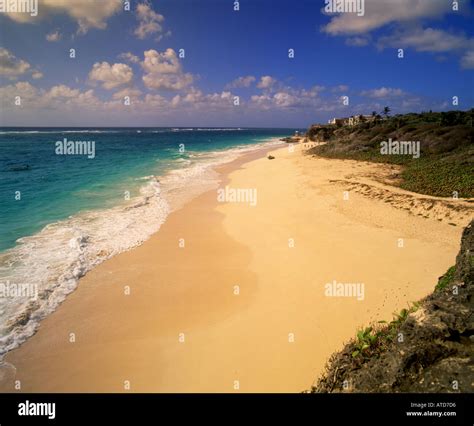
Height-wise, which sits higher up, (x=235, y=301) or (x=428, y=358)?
(x=428, y=358)

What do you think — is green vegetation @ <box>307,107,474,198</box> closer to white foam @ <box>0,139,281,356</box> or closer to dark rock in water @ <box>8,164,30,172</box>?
white foam @ <box>0,139,281,356</box>

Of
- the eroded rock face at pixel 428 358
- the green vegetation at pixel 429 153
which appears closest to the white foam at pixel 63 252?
the eroded rock face at pixel 428 358

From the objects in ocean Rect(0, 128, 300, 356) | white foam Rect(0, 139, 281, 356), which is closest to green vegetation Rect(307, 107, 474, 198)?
ocean Rect(0, 128, 300, 356)

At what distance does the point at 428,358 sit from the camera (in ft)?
14.8

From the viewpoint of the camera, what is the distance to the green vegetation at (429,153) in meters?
23.9

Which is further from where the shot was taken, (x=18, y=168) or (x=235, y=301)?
(x=18, y=168)

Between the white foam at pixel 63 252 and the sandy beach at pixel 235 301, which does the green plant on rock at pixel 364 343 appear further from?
the white foam at pixel 63 252

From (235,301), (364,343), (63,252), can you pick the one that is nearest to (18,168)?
(63,252)

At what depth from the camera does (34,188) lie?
2875 cm

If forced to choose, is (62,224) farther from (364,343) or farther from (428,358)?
(428,358)

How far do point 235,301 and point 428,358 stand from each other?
22.7ft

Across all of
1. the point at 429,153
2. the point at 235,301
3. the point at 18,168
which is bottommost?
the point at 235,301

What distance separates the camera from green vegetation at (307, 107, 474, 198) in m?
23.9
